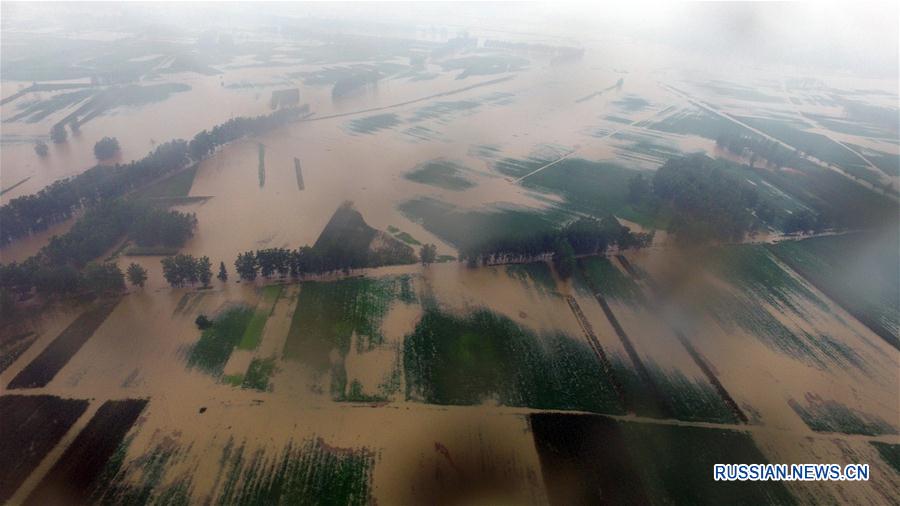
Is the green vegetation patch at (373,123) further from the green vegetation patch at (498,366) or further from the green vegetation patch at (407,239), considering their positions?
the green vegetation patch at (498,366)

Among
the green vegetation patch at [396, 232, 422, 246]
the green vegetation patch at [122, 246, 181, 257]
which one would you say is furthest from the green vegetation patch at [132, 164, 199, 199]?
the green vegetation patch at [396, 232, 422, 246]

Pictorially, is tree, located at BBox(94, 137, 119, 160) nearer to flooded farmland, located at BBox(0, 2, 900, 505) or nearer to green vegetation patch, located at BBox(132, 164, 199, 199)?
flooded farmland, located at BBox(0, 2, 900, 505)

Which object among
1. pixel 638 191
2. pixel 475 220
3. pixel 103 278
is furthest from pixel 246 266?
pixel 638 191

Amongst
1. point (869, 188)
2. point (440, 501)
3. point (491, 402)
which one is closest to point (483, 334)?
point (491, 402)

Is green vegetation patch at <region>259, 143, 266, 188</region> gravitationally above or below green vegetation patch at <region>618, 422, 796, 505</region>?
above

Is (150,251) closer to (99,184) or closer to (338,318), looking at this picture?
(99,184)
